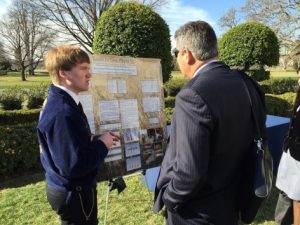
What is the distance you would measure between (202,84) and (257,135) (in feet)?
1.62

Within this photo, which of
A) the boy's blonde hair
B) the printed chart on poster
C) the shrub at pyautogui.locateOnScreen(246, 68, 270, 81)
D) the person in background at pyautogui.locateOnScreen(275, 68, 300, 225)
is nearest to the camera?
the boy's blonde hair

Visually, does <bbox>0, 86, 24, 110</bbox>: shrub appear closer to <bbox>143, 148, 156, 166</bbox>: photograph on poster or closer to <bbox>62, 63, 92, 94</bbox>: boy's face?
<bbox>143, 148, 156, 166</bbox>: photograph on poster

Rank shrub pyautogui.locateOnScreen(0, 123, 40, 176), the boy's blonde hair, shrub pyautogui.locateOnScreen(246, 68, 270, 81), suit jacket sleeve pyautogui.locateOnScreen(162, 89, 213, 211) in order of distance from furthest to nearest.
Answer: shrub pyautogui.locateOnScreen(246, 68, 270, 81)
shrub pyautogui.locateOnScreen(0, 123, 40, 176)
the boy's blonde hair
suit jacket sleeve pyautogui.locateOnScreen(162, 89, 213, 211)

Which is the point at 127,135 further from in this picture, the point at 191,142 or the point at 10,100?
the point at 10,100

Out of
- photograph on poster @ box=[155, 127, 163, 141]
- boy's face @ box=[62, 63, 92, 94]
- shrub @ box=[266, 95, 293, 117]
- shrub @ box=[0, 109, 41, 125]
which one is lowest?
shrub @ box=[266, 95, 293, 117]

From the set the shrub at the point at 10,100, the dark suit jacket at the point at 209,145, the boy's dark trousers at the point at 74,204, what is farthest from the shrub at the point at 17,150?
the dark suit jacket at the point at 209,145

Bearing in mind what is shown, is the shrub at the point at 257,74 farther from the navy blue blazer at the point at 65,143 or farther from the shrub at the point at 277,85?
the navy blue blazer at the point at 65,143

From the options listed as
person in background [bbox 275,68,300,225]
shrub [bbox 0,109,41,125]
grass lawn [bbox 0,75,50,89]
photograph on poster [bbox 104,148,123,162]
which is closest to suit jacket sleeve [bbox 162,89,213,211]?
photograph on poster [bbox 104,148,123,162]

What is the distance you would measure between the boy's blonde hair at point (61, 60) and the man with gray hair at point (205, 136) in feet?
2.50

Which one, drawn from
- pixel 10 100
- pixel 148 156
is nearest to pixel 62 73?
pixel 148 156

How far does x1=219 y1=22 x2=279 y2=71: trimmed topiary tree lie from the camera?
12.5m

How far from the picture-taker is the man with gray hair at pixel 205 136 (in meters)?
1.81

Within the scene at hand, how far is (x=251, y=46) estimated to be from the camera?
41.2ft

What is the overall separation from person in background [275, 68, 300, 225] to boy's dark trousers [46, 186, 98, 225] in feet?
5.86
